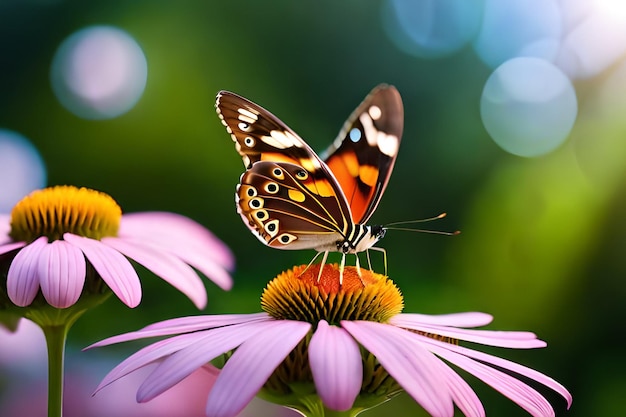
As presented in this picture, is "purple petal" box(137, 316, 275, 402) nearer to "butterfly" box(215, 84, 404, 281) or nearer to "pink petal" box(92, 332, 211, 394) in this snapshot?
Answer: "pink petal" box(92, 332, 211, 394)

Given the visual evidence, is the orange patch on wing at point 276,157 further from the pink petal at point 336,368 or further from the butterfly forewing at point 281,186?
the pink petal at point 336,368

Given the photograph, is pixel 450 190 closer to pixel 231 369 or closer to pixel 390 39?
pixel 390 39

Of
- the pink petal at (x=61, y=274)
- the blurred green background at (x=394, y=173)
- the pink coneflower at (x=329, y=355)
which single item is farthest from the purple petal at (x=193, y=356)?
the blurred green background at (x=394, y=173)

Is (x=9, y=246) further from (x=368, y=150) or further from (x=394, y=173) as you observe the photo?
(x=394, y=173)

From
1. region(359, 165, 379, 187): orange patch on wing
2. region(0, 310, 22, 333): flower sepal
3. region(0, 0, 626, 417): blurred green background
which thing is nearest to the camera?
region(0, 310, 22, 333): flower sepal

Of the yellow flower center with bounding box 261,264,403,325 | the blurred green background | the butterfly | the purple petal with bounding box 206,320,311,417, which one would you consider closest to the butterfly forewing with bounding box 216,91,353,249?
the butterfly

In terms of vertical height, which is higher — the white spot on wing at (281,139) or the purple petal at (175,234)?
the white spot on wing at (281,139)

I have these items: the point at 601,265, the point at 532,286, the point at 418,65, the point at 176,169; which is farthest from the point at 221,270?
the point at 418,65
